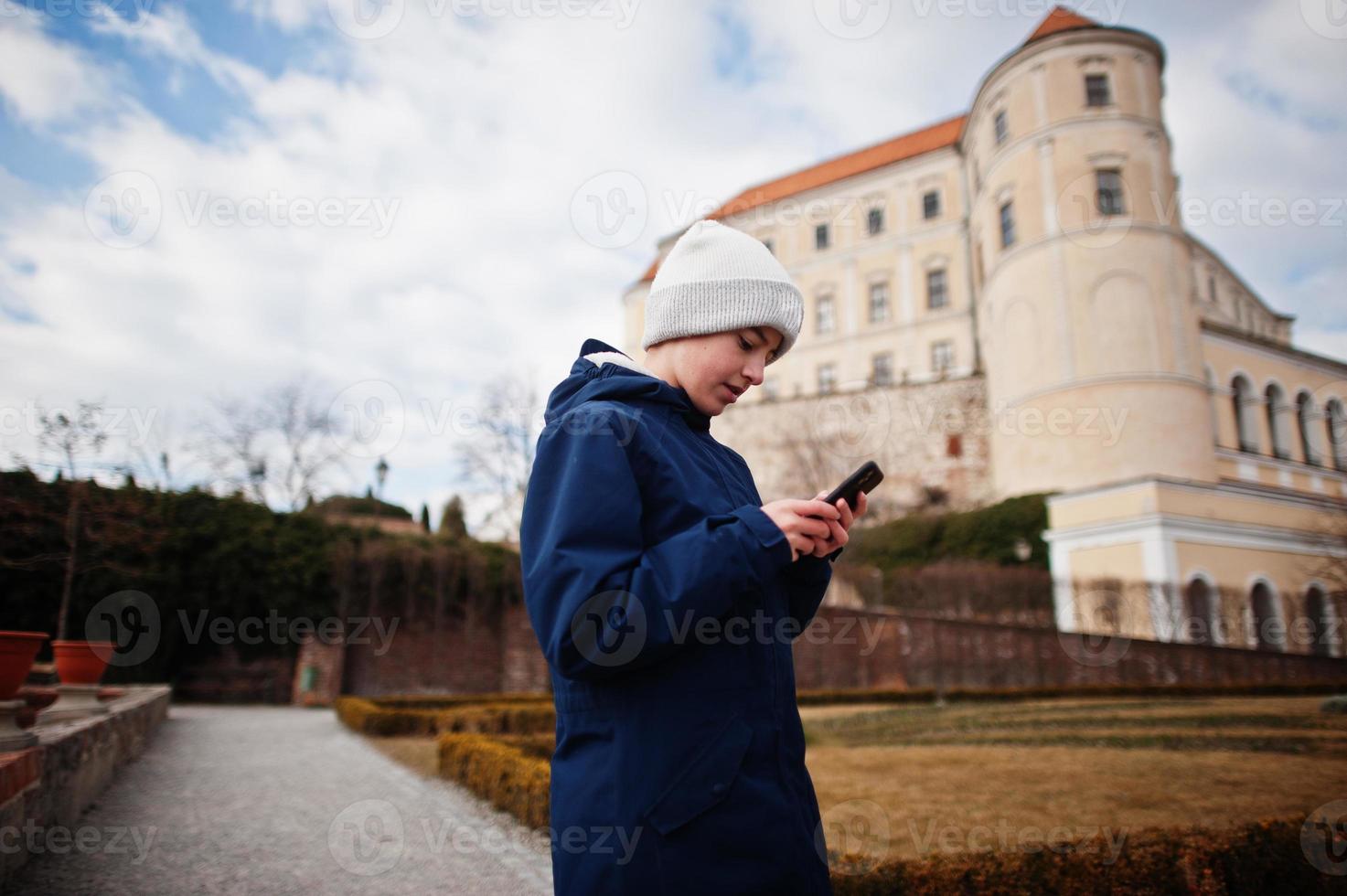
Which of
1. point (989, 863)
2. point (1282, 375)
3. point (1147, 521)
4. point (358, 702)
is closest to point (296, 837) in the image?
point (989, 863)

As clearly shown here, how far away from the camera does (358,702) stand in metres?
14.5

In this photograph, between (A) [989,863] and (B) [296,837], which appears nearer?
(A) [989,863]

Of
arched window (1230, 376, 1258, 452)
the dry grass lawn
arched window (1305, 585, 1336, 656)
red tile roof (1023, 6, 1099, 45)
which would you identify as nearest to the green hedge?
arched window (1305, 585, 1336, 656)

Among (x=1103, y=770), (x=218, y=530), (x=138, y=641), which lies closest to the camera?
(x=1103, y=770)

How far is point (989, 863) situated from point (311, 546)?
22.2 metres

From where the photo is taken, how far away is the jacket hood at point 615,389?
1651 mm

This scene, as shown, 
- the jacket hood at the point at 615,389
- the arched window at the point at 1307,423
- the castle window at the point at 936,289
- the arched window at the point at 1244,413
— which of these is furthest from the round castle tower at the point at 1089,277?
the jacket hood at the point at 615,389

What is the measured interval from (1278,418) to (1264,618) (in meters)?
11.6

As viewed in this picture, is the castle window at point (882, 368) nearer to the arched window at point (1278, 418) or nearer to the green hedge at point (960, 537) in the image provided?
the green hedge at point (960, 537)

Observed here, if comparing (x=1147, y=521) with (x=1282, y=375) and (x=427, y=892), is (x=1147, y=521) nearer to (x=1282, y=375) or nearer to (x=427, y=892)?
(x=1282, y=375)

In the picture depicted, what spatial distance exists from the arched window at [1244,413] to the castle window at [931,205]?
60.5 ft

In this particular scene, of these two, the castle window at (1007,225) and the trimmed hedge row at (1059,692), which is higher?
the castle window at (1007,225)

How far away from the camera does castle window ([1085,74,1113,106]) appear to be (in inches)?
1211

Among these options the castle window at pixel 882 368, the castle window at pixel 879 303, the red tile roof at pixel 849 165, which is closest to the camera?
the castle window at pixel 882 368
